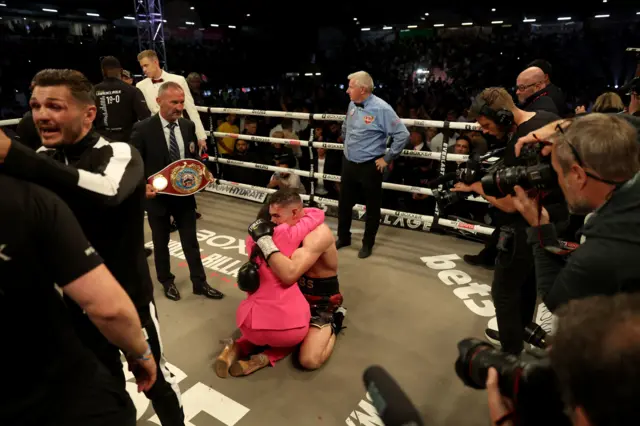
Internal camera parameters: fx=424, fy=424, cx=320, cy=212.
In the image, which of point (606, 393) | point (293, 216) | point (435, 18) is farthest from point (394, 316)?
point (435, 18)

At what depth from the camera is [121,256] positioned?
1574mm

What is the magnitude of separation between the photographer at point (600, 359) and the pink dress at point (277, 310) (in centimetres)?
179

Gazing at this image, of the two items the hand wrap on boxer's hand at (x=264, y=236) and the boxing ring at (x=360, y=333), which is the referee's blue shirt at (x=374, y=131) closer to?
the boxing ring at (x=360, y=333)

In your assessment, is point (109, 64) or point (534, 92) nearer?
point (534, 92)

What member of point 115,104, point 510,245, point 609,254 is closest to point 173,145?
point 115,104

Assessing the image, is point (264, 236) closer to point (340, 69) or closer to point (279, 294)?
point (279, 294)

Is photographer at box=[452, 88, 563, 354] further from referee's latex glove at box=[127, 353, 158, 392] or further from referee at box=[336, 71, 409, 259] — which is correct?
referee's latex glove at box=[127, 353, 158, 392]

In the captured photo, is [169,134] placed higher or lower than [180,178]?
higher

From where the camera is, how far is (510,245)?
6.75ft

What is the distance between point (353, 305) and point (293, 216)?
38.4 inches

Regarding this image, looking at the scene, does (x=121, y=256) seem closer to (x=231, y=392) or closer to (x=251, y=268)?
(x=251, y=268)

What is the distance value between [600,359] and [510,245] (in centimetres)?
153

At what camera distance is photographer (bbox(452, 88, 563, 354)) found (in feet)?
6.72

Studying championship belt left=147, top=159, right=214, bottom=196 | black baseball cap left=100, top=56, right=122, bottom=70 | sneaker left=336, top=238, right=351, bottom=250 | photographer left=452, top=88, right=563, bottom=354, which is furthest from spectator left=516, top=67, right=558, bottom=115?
black baseball cap left=100, top=56, right=122, bottom=70
